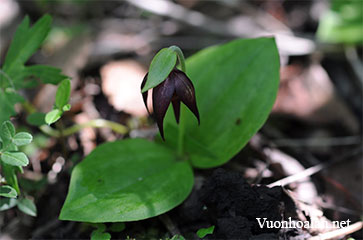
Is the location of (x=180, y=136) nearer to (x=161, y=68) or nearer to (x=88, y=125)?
(x=161, y=68)

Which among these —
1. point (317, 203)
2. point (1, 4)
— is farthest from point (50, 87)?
point (317, 203)

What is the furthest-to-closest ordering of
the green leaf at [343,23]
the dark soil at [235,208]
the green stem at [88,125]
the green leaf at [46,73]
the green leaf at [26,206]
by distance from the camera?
the green leaf at [343,23], the green stem at [88,125], the green leaf at [46,73], the green leaf at [26,206], the dark soil at [235,208]

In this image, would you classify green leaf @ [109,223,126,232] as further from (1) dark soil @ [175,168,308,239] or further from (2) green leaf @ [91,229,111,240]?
(1) dark soil @ [175,168,308,239]

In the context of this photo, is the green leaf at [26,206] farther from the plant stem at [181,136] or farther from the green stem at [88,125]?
the plant stem at [181,136]

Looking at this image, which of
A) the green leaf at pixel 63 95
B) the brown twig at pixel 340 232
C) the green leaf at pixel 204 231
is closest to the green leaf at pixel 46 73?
the green leaf at pixel 63 95

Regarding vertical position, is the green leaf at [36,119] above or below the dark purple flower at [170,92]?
below

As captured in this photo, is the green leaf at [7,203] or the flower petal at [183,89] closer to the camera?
the flower petal at [183,89]
